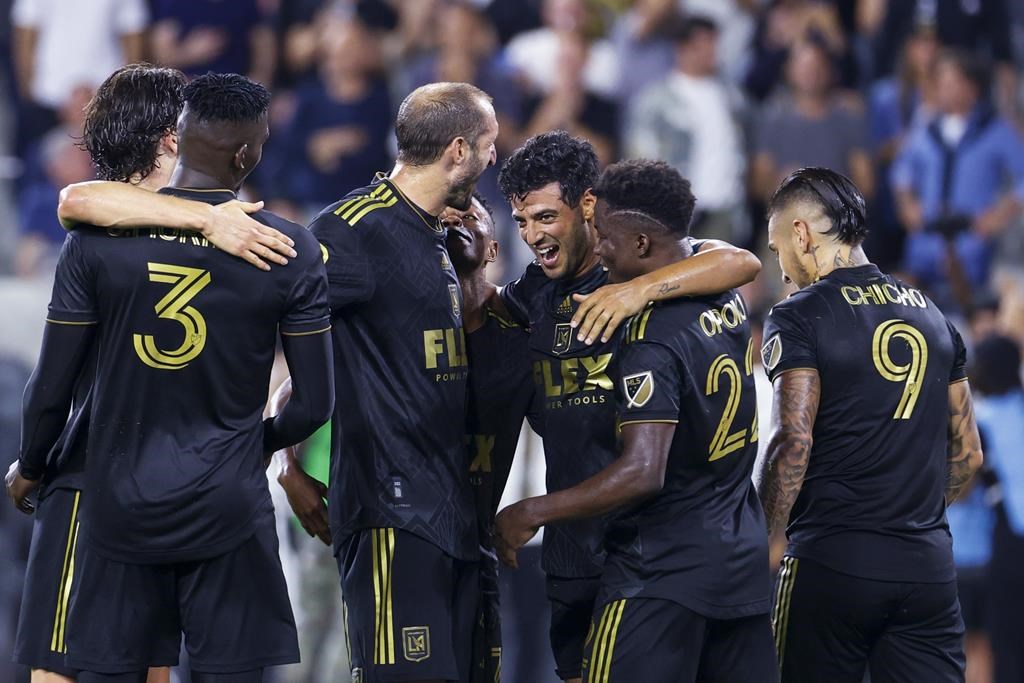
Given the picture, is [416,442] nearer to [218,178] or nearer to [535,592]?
[218,178]

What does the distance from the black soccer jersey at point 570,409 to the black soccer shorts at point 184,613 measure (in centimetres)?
102

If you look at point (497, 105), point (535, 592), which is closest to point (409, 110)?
point (535, 592)

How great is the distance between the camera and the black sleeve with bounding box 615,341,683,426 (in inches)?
149

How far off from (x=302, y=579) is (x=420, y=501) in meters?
4.07

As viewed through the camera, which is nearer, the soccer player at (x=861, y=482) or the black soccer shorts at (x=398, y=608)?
the black soccer shorts at (x=398, y=608)

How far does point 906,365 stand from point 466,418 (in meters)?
1.46

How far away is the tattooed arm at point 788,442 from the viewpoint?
418 cm

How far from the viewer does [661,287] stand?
13.0ft

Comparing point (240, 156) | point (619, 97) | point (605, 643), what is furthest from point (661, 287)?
point (619, 97)

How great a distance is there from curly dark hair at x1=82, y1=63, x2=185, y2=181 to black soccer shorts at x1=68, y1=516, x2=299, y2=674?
110 cm

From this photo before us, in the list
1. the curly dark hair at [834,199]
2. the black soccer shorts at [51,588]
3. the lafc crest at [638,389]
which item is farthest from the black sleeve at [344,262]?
the curly dark hair at [834,199]

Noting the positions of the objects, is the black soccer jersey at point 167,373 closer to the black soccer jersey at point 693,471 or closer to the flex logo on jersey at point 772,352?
the black soccer jersey at point 693,471

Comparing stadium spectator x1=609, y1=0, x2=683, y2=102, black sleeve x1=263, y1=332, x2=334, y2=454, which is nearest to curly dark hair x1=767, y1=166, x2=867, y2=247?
black sleeve x1=263, y1=332, x2=334, y2=454

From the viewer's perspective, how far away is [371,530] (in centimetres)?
405
